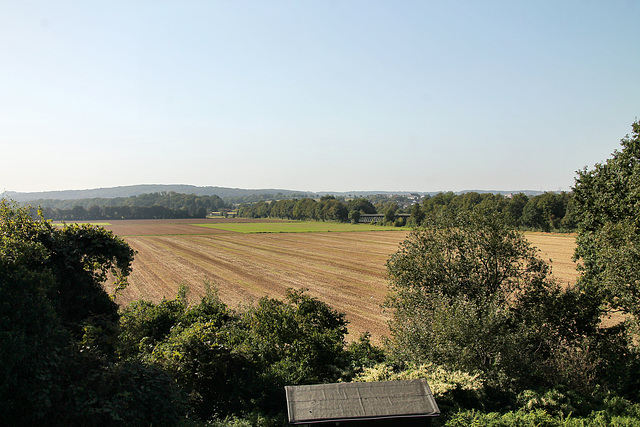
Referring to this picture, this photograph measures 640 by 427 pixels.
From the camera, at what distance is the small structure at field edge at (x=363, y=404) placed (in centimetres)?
864

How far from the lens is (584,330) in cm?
1631

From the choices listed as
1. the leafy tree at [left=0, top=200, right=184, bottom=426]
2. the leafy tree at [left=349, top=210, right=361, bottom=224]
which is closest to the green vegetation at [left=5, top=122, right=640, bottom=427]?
the leafy tree at [left=0, top=200, right=184, bottom=426]

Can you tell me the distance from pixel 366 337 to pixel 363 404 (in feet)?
28.8

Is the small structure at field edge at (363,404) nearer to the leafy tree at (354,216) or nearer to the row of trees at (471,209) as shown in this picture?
the row of trees at (471,209)

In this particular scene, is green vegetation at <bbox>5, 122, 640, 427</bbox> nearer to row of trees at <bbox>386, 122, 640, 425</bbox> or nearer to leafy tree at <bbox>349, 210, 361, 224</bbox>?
row of trees at <bbox>386, 122, 640, 425</bbox>

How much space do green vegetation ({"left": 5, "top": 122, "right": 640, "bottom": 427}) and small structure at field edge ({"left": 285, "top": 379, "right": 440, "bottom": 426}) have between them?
2.43 meters

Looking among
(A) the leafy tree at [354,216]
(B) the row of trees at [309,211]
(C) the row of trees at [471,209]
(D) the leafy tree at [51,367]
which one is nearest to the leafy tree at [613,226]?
(C) the row of trees at [471,209]

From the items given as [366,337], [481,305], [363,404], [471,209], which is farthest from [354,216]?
[363,404]

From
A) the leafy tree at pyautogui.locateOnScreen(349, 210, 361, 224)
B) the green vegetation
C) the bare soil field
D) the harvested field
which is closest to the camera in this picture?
the green vegetation

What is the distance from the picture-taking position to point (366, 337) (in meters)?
17.5

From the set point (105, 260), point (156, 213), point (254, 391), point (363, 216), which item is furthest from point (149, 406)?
point (156, 213)

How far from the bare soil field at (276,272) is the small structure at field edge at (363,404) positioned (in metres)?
13.1

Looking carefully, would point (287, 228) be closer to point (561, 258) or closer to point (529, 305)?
point (561, 258)

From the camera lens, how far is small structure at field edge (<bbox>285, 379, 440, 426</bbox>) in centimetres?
864
